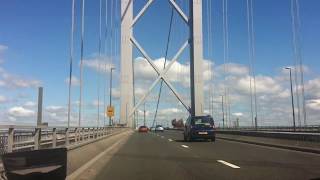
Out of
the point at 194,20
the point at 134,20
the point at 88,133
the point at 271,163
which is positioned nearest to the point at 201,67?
the point at 194,20

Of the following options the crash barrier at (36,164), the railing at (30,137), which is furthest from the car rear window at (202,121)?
the crash barrier at (36,164)

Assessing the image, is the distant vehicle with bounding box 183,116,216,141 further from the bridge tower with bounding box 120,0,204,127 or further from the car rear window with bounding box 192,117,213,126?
the bridge tower with bounding box 120,0,204,127

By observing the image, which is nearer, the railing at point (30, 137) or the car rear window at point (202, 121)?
the railing at point (30, 137)

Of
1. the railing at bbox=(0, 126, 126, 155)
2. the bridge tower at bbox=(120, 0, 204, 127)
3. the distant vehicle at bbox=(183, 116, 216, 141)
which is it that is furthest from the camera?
the bridge tower at bbox=(120, 0, 204, 127)

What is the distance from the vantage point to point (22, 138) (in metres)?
13.1

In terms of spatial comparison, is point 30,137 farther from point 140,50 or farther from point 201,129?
point 140,50

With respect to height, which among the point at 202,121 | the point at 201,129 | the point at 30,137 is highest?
the point at 202,121

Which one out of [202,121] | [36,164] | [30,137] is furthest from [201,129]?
[36,164]

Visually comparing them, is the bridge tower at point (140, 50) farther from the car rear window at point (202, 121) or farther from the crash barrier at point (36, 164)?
the crash barrier at point (36, 164)

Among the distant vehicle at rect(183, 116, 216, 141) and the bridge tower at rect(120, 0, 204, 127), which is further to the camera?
the bridge tower at rect(120, 0, 204, 127)

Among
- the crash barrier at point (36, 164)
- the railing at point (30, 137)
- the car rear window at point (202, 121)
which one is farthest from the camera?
the car rear window at point (202, 121)

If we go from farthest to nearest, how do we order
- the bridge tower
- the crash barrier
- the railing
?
the bridge tower < the railing < the crash barrier

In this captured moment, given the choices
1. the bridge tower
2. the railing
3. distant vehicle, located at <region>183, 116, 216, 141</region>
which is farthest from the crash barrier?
the bridge tower

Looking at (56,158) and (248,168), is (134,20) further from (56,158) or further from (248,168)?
(56,158)
